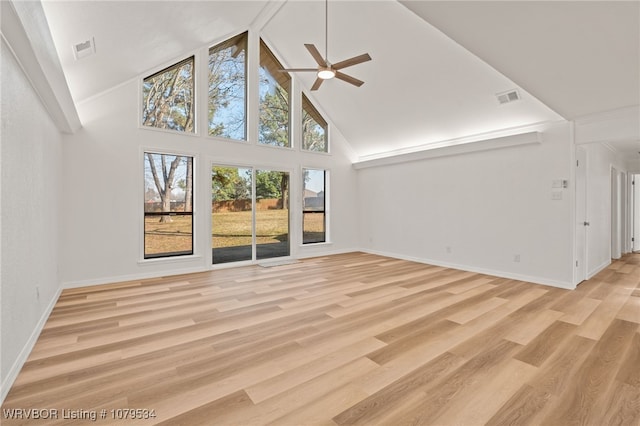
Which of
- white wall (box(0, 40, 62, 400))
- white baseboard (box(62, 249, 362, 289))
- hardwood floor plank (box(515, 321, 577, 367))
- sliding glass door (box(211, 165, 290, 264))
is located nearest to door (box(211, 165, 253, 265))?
sliding glass door (box(211, 165, 290, 264))

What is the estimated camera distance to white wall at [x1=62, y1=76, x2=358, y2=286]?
14.4 feet

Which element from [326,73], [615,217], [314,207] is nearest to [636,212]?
[615,217]

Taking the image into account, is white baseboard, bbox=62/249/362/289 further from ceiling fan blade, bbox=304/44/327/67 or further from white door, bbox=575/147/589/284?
white door, bbox=575/147/589/284

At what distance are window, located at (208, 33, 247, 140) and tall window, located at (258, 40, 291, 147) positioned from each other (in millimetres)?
419

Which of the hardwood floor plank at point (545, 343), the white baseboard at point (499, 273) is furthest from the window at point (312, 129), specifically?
the hardwood floor plank at point (545, 343)

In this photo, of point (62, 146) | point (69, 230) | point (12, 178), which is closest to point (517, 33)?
point (12, 178)

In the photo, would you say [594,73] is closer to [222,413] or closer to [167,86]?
[222,413]

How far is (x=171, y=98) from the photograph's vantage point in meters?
5.35

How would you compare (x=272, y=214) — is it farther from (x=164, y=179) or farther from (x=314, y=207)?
(x=164, y=179)

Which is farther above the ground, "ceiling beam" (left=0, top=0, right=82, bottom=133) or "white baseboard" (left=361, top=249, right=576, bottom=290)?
"ceiling beam" (left=0, top=0, right=82, bottom=133)

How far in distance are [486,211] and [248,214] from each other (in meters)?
4.60

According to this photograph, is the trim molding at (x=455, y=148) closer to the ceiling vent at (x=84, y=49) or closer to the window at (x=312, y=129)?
the window at (x=312, y=129)

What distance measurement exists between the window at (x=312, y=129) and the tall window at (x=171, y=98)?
260cm

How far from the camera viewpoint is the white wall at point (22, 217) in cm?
197
